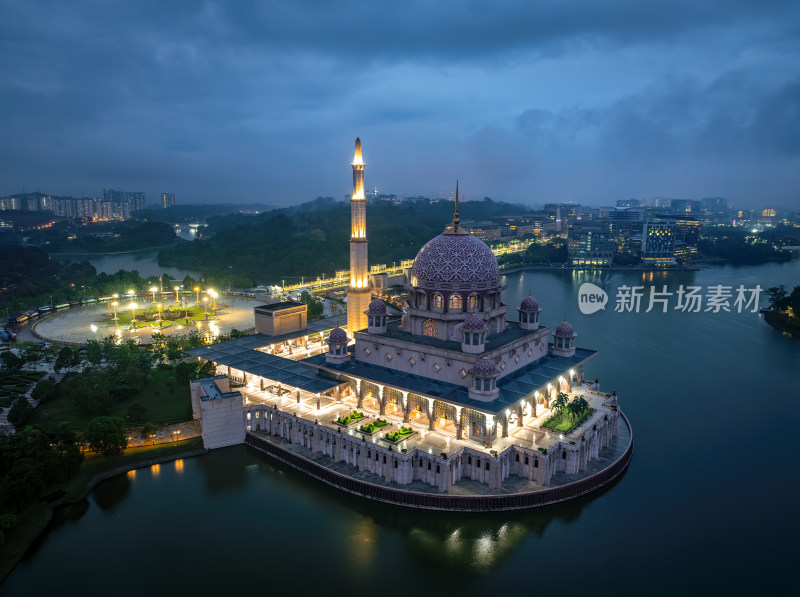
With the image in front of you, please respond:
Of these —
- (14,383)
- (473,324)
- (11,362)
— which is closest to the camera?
(473,324)

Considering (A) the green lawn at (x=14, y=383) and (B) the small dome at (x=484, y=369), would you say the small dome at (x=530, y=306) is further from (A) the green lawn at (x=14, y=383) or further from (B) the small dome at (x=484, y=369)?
(A) the green lawn at (x=14, y=383)

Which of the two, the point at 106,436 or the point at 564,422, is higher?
the point at 564,422

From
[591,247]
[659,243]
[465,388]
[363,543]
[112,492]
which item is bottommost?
[363,543]

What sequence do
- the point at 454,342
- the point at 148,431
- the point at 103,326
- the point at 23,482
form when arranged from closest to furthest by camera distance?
the point at 23,482 < the point at 148,431 < the point at 454,342 < the point at 103,326

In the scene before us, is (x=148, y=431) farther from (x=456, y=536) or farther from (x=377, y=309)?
(x=456, y=536)

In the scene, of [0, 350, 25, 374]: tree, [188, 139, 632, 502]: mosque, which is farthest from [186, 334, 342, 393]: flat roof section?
[0, 350, 25, 374]: tree

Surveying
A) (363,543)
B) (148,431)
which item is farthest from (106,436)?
(363,543)

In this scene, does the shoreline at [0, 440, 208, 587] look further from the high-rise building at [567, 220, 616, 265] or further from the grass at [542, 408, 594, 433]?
the high-rise building at [567, 220, 616, 265]

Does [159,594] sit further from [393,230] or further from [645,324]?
[393,230]
